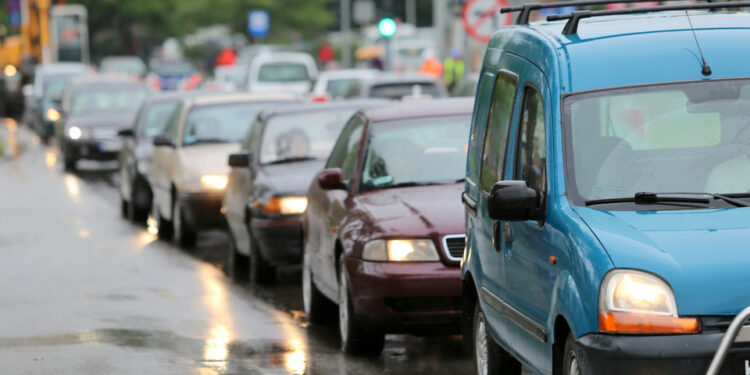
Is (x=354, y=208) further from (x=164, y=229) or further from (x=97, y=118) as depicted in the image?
(x=97, y=118)

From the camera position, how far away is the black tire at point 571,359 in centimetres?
601

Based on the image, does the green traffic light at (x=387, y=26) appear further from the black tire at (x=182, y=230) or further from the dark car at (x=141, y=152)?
the black tire at (x=182, y=230)

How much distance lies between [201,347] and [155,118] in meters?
11.7

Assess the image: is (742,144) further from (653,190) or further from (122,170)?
(122,170)

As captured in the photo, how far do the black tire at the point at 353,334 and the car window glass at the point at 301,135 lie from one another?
4.34m

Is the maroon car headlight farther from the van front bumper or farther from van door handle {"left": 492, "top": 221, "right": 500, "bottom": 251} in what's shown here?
the van front bumper

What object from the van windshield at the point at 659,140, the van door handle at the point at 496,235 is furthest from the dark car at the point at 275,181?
the van windshield at the point at 659,140

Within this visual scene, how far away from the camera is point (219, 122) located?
18.0 metres

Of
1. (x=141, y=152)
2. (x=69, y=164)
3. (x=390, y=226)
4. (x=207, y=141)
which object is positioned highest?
(x=390, y=226)

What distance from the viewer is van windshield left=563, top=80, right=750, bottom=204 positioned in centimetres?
648

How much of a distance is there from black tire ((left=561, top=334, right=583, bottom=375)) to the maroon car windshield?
433 centimetres

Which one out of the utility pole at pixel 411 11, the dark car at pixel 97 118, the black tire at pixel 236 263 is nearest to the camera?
the black tire at pixel 236 263

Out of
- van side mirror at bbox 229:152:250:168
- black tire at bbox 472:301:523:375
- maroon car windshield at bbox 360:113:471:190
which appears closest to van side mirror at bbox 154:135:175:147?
van side mirror at bbox 229:152:250:168

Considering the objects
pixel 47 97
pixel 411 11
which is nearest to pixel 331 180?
pixel 47 97
